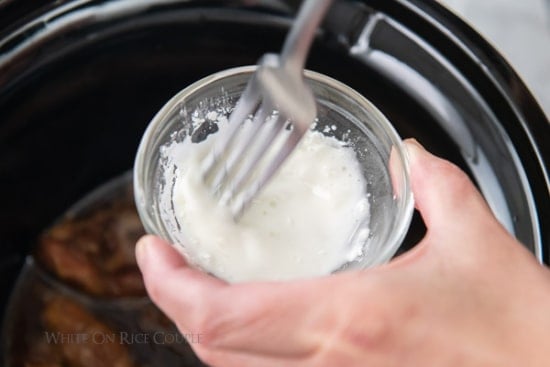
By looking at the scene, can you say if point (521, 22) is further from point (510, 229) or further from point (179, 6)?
point (179, 6)

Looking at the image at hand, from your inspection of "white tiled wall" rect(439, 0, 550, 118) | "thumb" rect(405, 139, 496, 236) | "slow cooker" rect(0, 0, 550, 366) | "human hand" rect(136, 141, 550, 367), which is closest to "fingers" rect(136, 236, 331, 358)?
"human hand" rect(136, 141, 550, 367)

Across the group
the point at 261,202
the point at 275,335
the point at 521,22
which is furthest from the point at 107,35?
the point at 521,22

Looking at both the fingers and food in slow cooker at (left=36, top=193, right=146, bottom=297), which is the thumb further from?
food in slow cooker at (left=36, top=193, right=146, bottom=297)

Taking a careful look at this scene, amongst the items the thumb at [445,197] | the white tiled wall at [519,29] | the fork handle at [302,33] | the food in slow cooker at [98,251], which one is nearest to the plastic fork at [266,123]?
the fork handle at [302,33]

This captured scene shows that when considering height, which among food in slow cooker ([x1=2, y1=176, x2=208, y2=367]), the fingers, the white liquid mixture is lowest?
food in slow cooker ([x1=2, y1=176, x2=208, y2=367])

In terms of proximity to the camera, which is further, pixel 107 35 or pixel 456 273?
pixel 107 35
